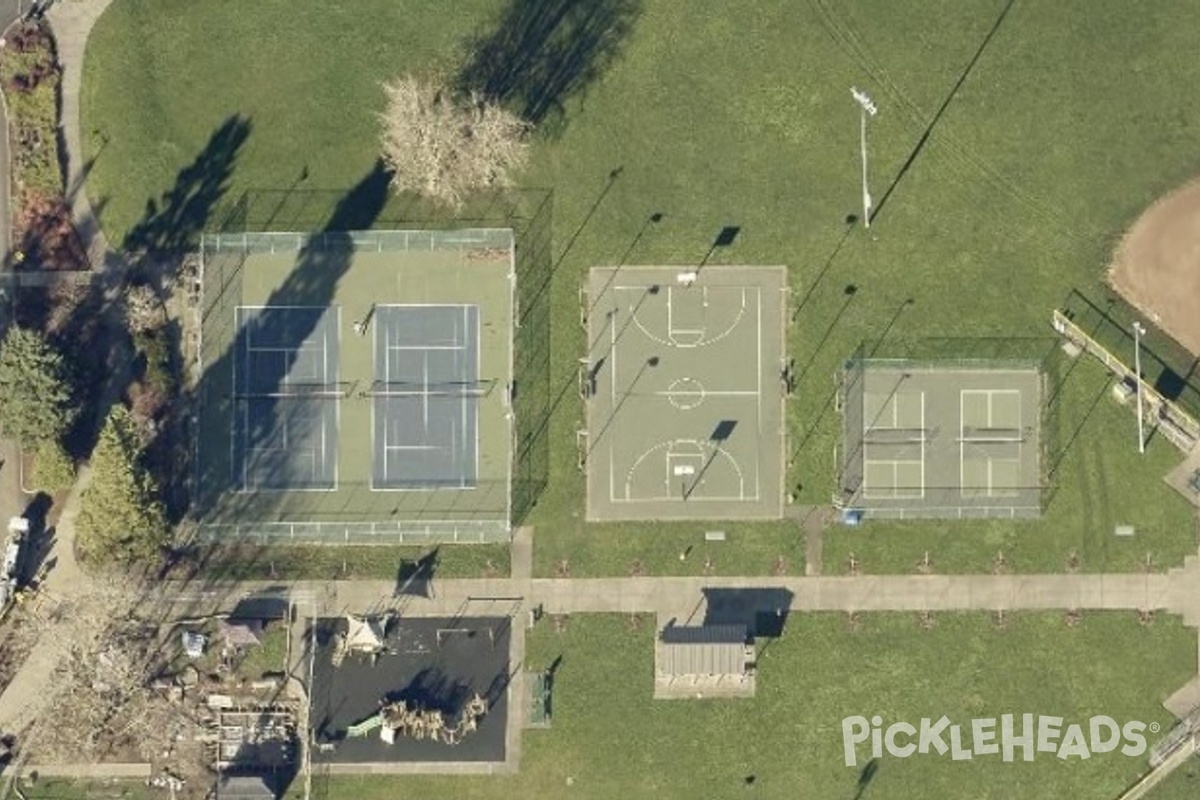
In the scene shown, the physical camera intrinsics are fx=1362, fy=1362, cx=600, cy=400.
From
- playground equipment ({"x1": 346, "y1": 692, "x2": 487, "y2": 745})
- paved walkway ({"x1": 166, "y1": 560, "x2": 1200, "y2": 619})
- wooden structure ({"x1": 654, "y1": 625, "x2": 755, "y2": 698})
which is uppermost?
paved walkway ({"x1": 166, "y1": 560, "x2": 1200, "y2": 619})

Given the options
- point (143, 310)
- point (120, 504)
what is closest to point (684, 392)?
point (143, 310)

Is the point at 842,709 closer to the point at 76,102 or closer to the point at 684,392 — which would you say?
the point at 684,392

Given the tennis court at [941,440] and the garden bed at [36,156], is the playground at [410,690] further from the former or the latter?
the garden bed at [36,156]

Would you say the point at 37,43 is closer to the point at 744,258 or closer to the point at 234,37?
the point at 234,37

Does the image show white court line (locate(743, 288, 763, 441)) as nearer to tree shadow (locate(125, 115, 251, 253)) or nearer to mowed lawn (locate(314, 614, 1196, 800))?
mowed lawn (locate(314, 614, 1196, 800))

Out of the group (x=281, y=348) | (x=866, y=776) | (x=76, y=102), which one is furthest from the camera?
(x=76, y=102)

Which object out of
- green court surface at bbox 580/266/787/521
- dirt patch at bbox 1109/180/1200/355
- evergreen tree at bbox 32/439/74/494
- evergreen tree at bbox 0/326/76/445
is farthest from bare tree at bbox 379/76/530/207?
dirt patch at bbox 1109/180/1200/355

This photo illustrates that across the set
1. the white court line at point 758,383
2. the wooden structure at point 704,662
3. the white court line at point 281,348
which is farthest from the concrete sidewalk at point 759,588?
the white court line at point 281,348
